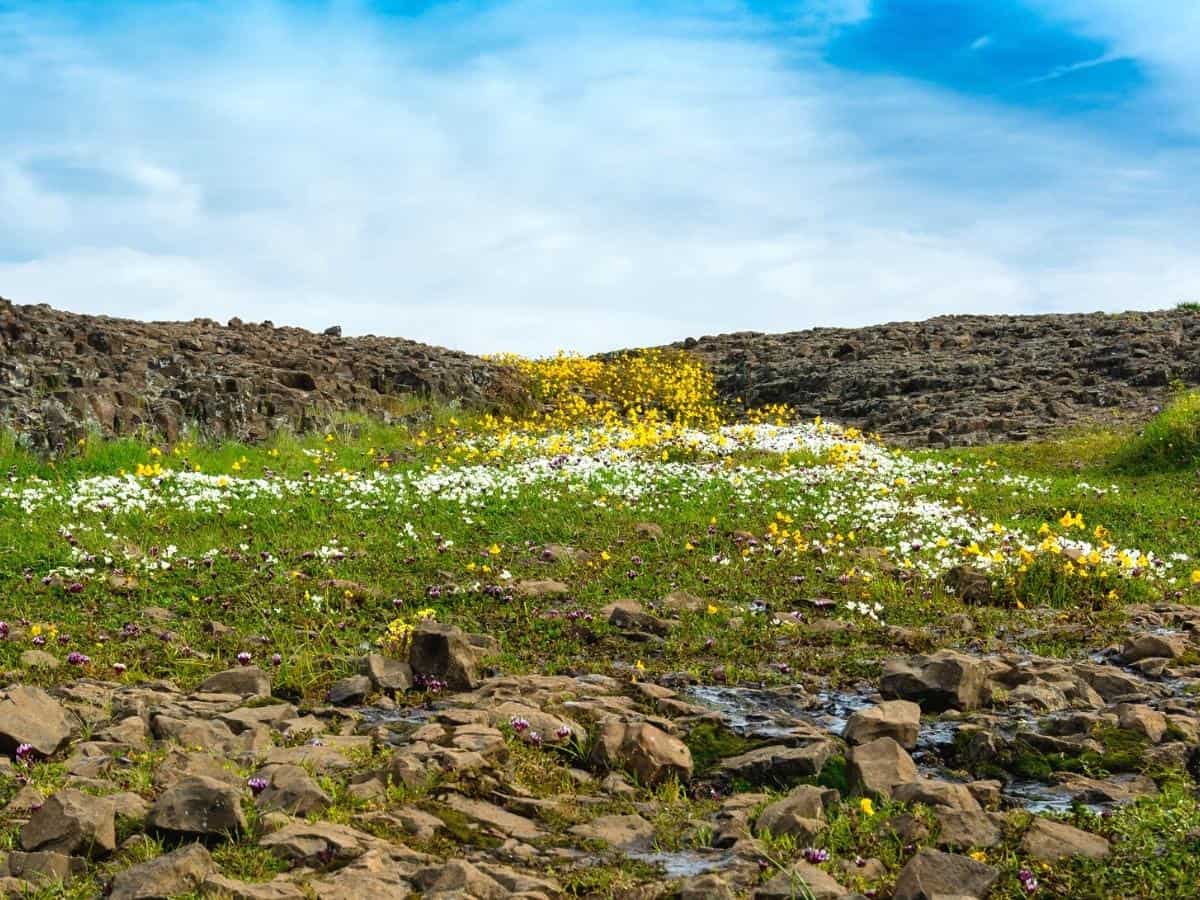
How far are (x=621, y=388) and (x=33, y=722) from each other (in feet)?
85.8

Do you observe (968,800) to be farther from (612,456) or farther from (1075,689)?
(612,456)

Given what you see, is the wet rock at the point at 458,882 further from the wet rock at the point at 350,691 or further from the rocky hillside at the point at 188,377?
the rocky hillside at the point at 188,377

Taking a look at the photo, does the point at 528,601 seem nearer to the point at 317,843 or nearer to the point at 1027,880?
the point at 317,843

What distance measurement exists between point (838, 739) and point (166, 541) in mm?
8446

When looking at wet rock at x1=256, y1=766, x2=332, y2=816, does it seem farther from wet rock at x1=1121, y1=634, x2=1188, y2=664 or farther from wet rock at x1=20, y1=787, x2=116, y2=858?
wet rock at x1=1121, y1=634, x2=1188, y2=664

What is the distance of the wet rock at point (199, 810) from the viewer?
524 centimetres

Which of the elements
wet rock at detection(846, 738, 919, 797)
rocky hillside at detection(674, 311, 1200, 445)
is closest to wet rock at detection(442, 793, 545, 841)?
wet rock at detection(846, 738, 919, 797)

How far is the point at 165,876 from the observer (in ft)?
15.6

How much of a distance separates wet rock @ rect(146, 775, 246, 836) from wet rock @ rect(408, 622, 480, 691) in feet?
9.47

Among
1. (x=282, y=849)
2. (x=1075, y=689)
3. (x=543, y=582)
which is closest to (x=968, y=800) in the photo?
(x=1075, y=689)

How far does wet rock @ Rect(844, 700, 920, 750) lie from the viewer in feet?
22.3

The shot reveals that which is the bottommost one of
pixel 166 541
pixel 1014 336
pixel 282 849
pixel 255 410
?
pixel 282 849

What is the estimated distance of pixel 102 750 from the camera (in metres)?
6.51

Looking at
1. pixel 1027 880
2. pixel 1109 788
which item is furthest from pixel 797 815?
pixel 1109 788
